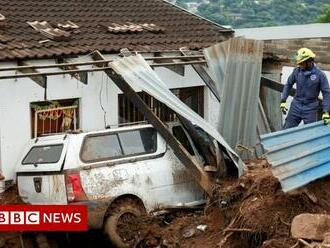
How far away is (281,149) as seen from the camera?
6746 mm

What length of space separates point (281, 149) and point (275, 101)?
5.08 m

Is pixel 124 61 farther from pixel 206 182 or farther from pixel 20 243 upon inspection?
A: pixel 20 243

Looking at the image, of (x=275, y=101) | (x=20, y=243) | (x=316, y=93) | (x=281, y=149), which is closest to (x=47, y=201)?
(x=20, y=243)

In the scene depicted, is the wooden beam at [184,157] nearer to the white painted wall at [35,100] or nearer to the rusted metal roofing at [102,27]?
the white painted wall at [35,100]

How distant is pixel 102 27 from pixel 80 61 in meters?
2.17

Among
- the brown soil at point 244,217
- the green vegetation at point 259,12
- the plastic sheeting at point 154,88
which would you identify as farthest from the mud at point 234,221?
the green vegetation at point 259,12

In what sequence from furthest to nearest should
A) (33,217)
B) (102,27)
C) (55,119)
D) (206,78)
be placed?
(102,27) → (55,119) → (206,78) → (33,217)

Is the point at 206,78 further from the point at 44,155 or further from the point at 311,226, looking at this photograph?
the point at 311,226

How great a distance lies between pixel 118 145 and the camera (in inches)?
339

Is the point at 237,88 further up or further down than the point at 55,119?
further up

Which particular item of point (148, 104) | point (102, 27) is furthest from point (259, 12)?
point (148, 104)

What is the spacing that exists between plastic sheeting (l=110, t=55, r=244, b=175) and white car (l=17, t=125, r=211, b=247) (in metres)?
0.52

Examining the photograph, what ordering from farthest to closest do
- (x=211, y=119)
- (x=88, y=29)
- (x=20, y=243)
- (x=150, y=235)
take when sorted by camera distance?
(x=211, y=119) → (x=88, y=29) → (x=20, y=243) → (x=150, y=235)

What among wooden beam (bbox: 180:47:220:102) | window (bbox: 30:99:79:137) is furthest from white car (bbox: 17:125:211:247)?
window (bbox: 30:99:79:137)
